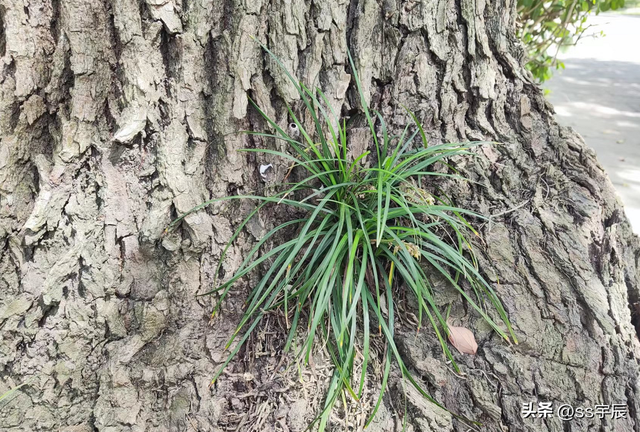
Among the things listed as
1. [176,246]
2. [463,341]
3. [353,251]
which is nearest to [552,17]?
[463,341]

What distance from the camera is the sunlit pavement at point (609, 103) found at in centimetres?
424

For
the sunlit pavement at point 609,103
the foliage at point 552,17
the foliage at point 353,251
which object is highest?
the foliage at point 552,17

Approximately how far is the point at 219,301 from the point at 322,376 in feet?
1.41

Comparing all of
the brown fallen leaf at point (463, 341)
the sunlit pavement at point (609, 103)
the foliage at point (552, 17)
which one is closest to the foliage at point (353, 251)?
the brown fallen leaf at point (463, 341)

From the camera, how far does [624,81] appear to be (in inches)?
270

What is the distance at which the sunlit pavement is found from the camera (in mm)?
4242

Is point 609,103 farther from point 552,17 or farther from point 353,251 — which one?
point 353,251

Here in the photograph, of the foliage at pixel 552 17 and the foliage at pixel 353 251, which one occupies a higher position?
the foliage at pixel 552 17

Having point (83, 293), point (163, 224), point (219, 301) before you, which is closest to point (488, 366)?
point (219, 301)

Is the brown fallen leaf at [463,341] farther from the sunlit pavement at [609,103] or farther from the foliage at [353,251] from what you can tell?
the sunlit pavement at [609,103]

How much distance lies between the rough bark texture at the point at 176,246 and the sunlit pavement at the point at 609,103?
2.23 meters

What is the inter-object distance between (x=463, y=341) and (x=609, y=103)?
5.61 meters

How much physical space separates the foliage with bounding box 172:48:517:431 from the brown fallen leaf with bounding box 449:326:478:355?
34 millimetres

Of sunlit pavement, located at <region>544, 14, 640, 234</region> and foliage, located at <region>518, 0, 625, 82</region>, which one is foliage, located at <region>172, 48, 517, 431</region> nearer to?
foliage, located at <region>518, 0, 625, 82</region>
